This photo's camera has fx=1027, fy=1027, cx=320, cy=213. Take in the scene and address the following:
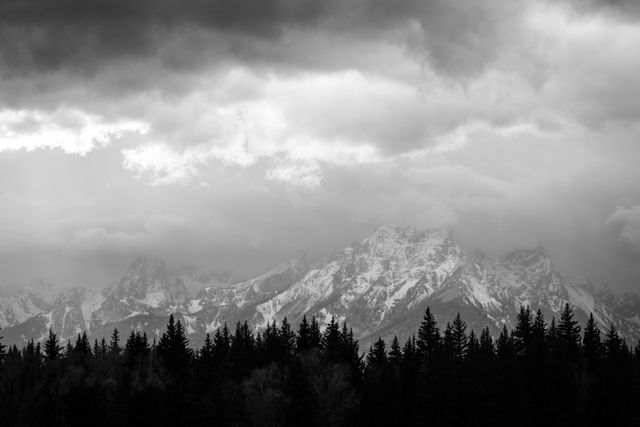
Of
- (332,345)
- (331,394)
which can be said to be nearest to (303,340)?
(332,345)

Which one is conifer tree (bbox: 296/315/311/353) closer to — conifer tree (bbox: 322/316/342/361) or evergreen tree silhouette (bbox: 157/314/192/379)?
conifer tree (bbox: 322/316/342/361)

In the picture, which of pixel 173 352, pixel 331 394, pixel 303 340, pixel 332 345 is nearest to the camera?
pixel 331 394

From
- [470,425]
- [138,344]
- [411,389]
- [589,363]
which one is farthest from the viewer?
[138,344]

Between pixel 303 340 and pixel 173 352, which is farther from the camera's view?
pixel 303 340

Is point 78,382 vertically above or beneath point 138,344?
beneath

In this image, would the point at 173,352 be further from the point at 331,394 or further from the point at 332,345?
the point at 331,394

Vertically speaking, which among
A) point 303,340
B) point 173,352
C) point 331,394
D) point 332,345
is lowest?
point 331,394

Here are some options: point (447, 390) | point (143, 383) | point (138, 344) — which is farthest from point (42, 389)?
point (447, 390)

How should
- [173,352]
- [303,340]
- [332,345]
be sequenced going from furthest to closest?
[303,340] → [173,352] → [332,345]

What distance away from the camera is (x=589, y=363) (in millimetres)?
172375

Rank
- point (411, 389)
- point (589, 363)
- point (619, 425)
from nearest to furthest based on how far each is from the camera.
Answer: point (619, 425)
point (411, 389)
point (589, 363)

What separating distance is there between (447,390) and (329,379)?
2557cm

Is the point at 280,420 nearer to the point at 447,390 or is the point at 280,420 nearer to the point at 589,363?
the point at 447,390

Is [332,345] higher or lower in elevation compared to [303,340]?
lower
